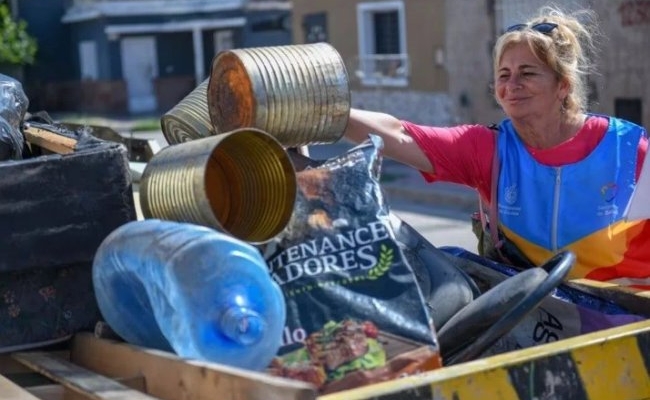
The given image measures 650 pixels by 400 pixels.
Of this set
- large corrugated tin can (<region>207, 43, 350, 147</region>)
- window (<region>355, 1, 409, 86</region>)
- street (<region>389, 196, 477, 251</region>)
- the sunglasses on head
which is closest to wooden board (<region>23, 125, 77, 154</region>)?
large corrugated tin can (<region>207, 43, 350, 147</region>)

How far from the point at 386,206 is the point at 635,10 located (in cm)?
1471

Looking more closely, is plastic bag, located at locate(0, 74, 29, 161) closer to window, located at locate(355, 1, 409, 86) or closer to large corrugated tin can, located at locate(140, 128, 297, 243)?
large corrugated tin can, located at locate(140, 128, 297, 243)

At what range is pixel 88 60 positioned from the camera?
41.6 meters

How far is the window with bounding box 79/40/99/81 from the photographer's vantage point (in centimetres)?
4091

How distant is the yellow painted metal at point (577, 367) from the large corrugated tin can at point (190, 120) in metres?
1.21

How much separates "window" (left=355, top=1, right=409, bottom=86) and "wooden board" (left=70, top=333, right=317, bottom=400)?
70.4 feet

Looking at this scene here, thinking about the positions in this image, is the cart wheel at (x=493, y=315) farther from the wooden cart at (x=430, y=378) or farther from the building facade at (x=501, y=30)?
the building facade at (x=501, y=30)

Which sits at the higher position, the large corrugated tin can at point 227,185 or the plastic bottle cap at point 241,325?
the large corrugated tin can at point 227,185

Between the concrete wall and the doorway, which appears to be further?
the doorway

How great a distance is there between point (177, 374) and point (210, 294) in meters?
0.19

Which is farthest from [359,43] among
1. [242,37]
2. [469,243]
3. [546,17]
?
Answer: [546,17]

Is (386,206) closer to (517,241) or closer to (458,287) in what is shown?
(458,287)

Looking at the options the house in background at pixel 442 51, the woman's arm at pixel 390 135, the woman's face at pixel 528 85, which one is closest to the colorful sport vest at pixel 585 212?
the woman's face at pixel 528 85

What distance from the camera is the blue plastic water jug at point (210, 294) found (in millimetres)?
2248
